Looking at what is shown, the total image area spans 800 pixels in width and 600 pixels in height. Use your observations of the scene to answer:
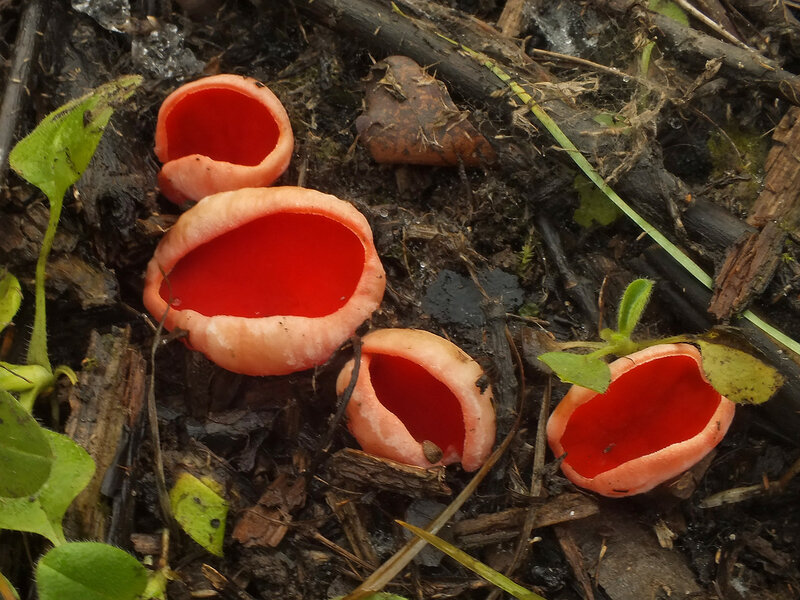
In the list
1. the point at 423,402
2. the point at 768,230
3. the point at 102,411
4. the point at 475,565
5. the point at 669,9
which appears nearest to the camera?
the point at 475,565

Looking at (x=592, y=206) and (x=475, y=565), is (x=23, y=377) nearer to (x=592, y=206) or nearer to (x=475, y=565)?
(x=475, y=565)

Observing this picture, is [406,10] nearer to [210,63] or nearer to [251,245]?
[210,63]

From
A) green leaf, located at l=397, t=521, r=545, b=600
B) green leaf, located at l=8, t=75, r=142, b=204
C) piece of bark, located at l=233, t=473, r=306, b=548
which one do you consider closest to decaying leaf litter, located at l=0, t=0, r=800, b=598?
piece of bark, located at l=233, t=473, r=306, b=548

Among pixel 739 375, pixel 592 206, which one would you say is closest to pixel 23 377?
pixel 592 206

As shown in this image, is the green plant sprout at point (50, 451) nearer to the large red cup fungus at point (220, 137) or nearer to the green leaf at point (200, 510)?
the green leaf at point (200, 510)

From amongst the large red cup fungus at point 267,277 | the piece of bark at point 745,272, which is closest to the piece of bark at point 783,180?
the piece of bark at point 745,272

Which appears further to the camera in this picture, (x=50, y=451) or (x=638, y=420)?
(x=638, y=420)

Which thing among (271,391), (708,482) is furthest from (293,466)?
(708,482)
